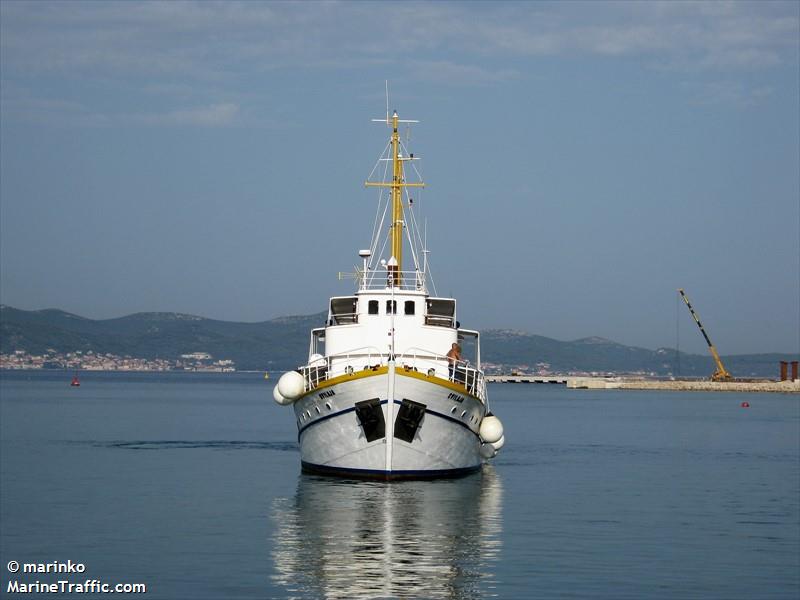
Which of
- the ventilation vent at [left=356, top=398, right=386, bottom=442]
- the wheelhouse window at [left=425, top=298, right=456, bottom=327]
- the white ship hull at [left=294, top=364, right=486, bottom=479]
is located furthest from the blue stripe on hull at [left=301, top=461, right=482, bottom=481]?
the wheelhouse window at [left=425, top=298, right=456, bottom=327]

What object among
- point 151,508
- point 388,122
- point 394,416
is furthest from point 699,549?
point 388,122

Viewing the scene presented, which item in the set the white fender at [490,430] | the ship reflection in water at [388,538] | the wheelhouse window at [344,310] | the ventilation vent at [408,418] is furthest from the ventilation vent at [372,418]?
the wheelhouse window at [344,310]

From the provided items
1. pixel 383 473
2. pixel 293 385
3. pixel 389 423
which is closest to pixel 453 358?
pixel 389 423

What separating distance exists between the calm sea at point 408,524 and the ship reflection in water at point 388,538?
0.25ft

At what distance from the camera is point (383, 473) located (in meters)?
38.7

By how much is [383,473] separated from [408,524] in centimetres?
732

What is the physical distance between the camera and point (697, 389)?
200 meters

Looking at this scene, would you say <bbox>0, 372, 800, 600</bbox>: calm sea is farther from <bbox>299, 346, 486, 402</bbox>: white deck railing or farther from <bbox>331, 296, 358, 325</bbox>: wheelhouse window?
<bbox>331, 296, 358, 325</bbox>: wheelhouse window

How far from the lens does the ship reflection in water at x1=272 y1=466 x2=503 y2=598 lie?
23.9 m

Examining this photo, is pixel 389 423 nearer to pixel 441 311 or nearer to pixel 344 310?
pixel 441 311

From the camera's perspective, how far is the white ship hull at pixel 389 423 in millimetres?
37594

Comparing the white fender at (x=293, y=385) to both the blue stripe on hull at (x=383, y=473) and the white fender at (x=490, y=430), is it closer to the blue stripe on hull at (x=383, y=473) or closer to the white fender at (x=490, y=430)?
the blue stripe on hull at (x=383, y=473)

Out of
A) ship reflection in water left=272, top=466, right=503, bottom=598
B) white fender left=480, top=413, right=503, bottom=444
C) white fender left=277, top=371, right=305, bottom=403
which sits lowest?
ship reflection in water left=272, top=466, right=503, bottom=598

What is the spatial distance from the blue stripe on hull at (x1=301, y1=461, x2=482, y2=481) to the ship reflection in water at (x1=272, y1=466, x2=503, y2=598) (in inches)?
9.8
